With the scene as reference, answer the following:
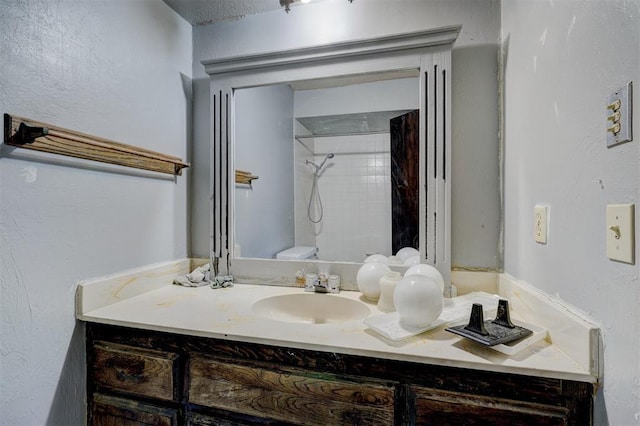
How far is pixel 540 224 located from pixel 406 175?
514mm

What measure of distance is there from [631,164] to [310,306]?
1.05 meters

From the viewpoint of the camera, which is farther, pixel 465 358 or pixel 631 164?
pixel 465 358

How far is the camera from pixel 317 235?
1.39 meters

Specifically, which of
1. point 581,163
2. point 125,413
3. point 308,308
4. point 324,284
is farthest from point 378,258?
point 125,413

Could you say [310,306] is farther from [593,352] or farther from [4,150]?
[4,150]

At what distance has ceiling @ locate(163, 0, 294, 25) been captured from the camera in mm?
1409

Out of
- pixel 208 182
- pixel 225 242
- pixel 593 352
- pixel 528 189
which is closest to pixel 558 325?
pixel 593 352

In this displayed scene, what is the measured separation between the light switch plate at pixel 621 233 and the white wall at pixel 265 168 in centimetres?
107

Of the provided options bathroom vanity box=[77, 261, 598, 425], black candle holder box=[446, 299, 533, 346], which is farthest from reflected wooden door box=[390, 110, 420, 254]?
black candle holder box=[446, 299, 533, 346]

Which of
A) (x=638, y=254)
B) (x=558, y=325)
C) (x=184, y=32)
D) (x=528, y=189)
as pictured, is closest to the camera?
(x=638, y=254)

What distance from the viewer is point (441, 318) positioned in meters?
0.96

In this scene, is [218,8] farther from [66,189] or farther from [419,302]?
[419,302]

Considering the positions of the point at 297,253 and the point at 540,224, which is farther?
the point at 297,253

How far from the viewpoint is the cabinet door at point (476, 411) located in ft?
2.32
